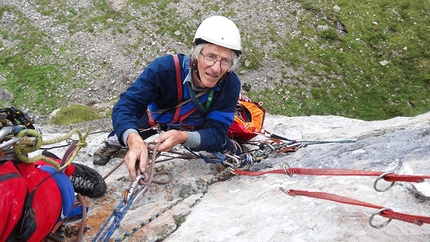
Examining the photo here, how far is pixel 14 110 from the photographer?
2191 millimetres

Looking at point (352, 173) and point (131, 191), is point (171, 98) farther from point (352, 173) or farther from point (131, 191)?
point (352, 173)

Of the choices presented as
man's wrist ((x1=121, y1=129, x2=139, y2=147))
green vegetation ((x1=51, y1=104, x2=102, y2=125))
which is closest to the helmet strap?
man's wrist ((x1=121, y1=129, x2=139, y2=147))

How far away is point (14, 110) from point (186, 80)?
65.4 inches

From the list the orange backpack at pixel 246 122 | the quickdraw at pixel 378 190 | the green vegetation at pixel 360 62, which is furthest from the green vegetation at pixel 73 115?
the quickdraw at pixel 378 190

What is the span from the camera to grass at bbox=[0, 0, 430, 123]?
12.3 meters

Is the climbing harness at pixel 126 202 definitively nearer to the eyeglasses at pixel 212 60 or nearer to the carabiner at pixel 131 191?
the carabiner at pixel 131 191

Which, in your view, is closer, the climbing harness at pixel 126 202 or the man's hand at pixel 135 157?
the climbing harness at pixel 126 202

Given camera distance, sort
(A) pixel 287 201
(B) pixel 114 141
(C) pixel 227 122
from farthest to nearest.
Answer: (B) pixel 114 141 < (C) pixel 227 122 < (A) pixel 287 201

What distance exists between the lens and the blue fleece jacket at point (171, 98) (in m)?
3.40

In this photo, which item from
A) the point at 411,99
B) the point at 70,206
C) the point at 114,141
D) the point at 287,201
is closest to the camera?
the point at 70,206

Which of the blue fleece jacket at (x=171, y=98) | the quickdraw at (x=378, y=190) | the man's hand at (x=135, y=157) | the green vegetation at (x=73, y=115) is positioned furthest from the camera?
the green vegetation at (x=73, y=115)

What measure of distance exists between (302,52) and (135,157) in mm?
12288

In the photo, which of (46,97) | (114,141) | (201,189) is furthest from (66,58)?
(201,189)

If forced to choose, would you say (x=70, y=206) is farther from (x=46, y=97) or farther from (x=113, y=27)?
(x=113, y=27)
